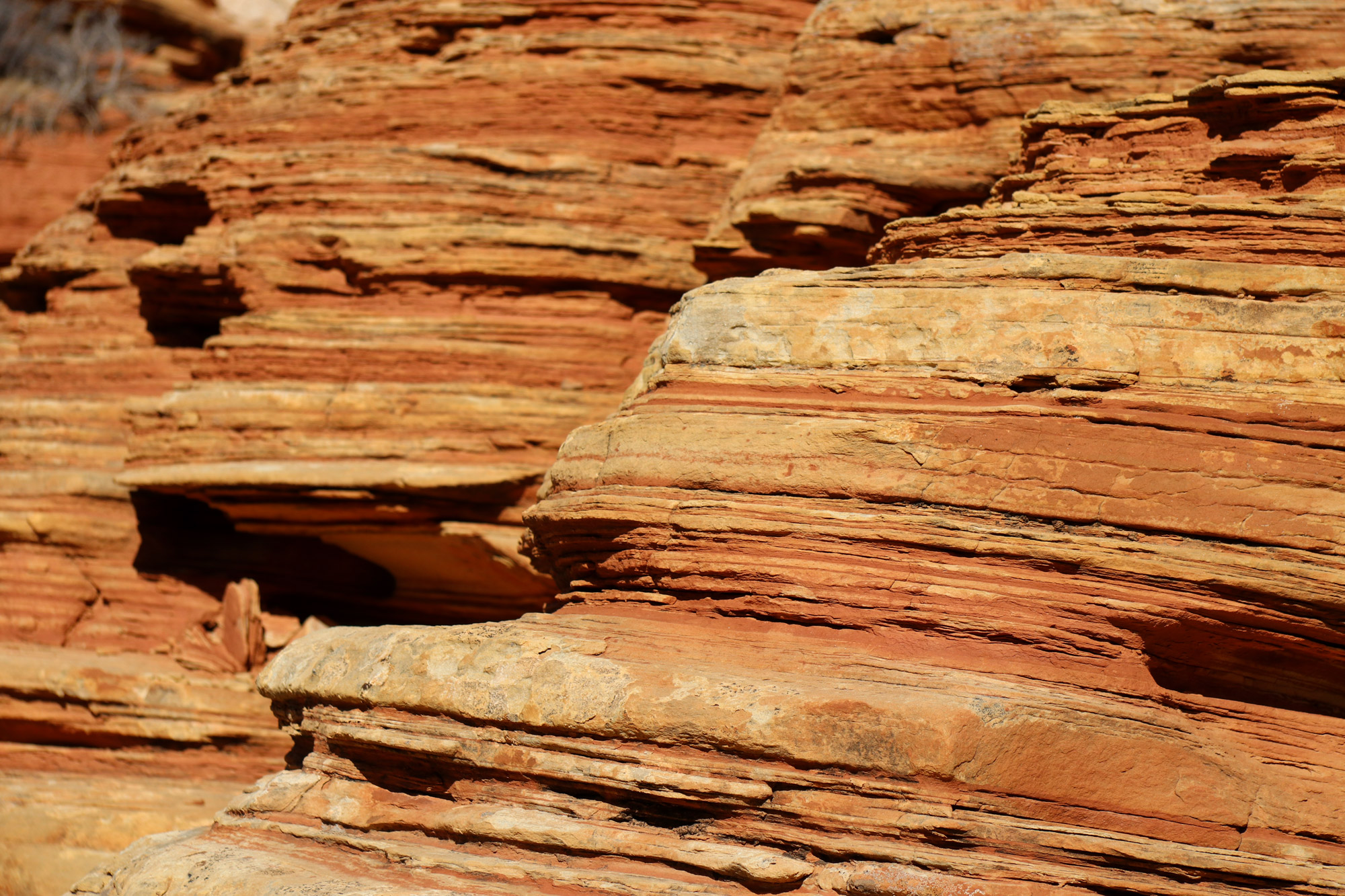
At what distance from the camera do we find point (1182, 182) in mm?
6344

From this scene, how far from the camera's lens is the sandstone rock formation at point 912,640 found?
179 inches

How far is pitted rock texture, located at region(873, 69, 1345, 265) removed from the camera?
5727mm

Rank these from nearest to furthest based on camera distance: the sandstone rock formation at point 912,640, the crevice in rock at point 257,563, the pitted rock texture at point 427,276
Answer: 1. the sandstone rock formation at point 912,640
2. the pitted rock texture at point 427,276
3. the crevice in rock at point 257,563

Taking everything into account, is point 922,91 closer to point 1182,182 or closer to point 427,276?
point 1182,182

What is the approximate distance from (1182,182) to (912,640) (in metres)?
3.31

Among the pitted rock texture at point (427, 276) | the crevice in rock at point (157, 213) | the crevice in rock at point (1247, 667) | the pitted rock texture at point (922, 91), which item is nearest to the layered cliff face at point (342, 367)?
the pitted rock texture at point (427, 276)

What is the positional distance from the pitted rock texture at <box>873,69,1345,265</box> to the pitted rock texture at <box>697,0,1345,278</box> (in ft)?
7.25

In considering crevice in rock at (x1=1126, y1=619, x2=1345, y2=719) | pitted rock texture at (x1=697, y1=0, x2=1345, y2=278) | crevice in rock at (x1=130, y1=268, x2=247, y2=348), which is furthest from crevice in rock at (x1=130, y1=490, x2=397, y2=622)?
crevice in rock at (x1=1126, y1=619, x2=1345, y2=719)

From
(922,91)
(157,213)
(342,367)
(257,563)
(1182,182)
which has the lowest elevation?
(257,563)

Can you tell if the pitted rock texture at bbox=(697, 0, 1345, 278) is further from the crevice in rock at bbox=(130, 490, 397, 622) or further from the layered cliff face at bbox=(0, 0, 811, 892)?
the crevice in rock at bbox=(130, 490, 397, 622)

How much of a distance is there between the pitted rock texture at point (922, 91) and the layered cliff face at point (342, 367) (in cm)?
116

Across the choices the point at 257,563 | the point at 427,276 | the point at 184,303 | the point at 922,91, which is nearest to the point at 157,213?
the point at 184,303

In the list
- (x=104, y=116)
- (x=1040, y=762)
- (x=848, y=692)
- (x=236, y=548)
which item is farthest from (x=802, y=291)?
(x=104, y=116)

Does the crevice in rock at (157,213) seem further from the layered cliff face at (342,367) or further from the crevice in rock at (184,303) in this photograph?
the crevice in rock at (184,303)
